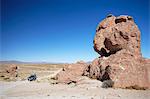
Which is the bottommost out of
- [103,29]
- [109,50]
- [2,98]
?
[2,98]

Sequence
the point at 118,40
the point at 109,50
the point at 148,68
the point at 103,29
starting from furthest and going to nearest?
the point at 103,29, the point at 109,50, the point at 118,40, the point at 148,68

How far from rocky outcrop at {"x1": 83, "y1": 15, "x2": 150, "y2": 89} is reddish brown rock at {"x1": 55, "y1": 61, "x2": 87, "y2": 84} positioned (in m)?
1.14

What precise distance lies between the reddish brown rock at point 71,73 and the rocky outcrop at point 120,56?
1.14 metres

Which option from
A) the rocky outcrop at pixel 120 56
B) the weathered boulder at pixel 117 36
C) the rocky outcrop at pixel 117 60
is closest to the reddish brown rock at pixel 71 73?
the rocky outcrop at pixel 117 60

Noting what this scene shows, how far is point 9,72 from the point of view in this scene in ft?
138

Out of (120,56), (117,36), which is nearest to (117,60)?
(120,56)

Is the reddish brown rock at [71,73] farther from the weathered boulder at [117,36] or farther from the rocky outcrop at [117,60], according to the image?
the weathered boulder at [117,36]

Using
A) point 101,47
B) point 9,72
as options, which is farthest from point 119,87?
point 9,72

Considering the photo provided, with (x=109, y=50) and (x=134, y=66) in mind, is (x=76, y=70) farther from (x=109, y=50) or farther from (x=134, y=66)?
(x=134, y=66)

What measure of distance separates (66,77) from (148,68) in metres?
9.08

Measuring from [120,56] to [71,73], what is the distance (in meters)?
6.96

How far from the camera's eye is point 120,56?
23.3 meters

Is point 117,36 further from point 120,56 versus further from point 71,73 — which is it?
point 71,73

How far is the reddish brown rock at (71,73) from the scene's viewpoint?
86.3 feet
